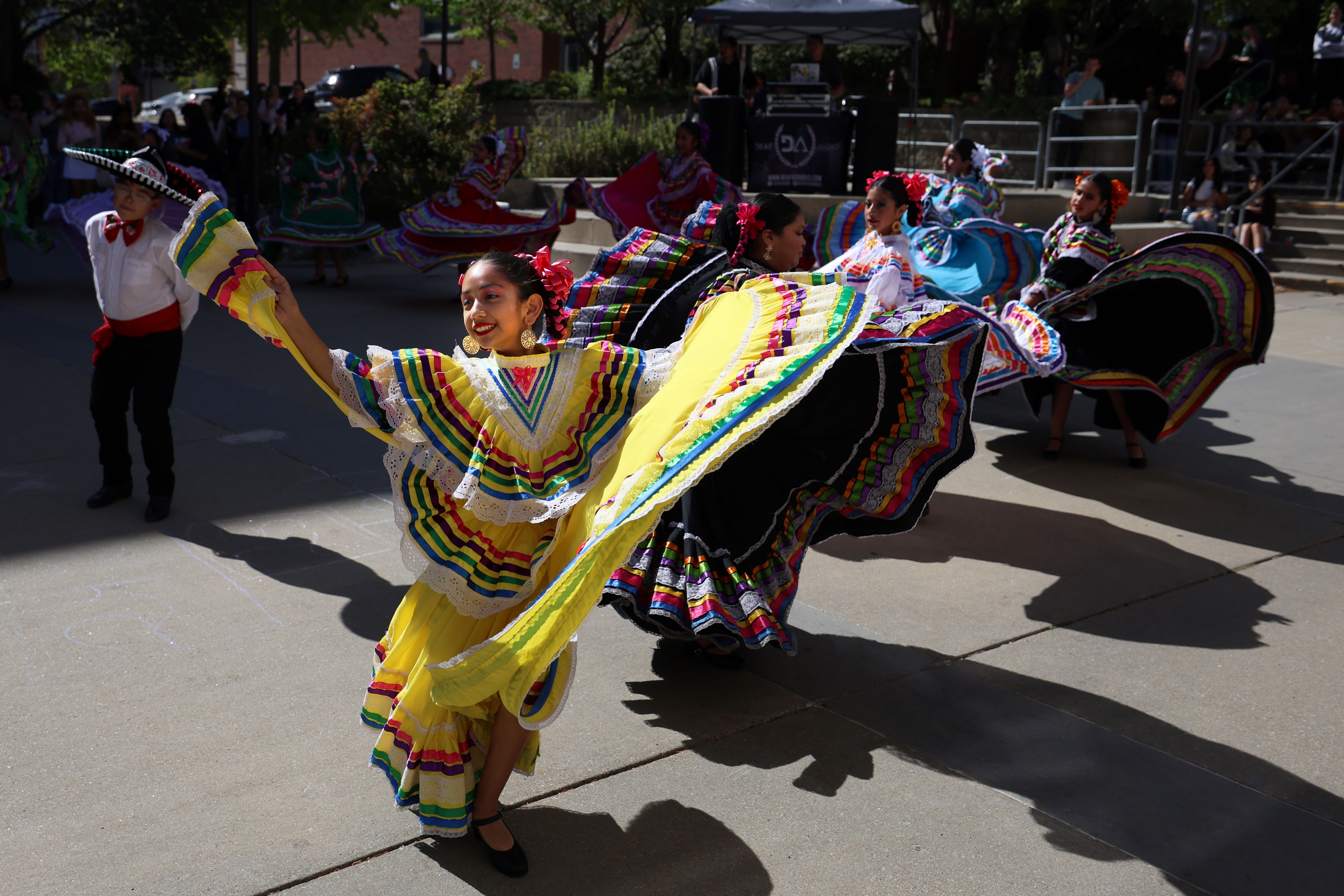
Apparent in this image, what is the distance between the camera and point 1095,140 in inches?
594

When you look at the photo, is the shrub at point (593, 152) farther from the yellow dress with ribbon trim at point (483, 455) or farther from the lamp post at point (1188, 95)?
the yellow dress with ribbon trim at point (483, 455)

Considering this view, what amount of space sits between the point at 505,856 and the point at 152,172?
231 centimetres

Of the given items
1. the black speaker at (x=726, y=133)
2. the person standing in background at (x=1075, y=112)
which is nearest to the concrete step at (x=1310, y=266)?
the person standing in background at (x=1075, y=112)

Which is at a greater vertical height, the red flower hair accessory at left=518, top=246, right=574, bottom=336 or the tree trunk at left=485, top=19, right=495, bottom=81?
the tree trunk at left=485, top=19, right=495, bottom=81

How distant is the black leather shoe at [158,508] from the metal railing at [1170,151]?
12.7 metres

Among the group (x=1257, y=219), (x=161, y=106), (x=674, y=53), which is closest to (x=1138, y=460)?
(x=1257, y=219)

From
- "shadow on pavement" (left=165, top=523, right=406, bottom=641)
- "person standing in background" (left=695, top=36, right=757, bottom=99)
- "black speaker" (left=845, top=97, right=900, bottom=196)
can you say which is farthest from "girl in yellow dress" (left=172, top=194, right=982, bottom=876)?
"person standing in background" (left=695, top=36, right=757, bottom=99)

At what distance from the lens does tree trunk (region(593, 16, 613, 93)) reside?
85.4 ft

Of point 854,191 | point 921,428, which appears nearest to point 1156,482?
point 921,428

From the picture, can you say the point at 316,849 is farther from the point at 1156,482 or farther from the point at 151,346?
the point at 1156,482

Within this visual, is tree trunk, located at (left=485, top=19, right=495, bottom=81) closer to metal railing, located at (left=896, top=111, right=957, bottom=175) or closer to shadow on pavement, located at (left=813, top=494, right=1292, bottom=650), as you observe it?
metal railing, located at (left=896, top=111, right=957, bottom=175)

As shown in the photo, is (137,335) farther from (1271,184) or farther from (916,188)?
(1271,184)

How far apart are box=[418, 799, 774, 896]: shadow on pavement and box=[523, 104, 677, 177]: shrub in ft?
46.8

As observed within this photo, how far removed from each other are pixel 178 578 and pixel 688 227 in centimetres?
253
